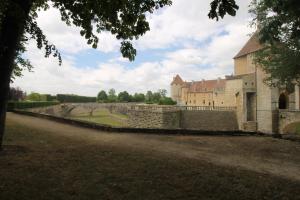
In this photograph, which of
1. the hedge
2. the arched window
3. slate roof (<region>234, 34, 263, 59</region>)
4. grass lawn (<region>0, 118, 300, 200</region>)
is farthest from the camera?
slate roof (<region>234, 34, 263, 59</region>)

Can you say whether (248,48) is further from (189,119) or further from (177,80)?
(177,80)

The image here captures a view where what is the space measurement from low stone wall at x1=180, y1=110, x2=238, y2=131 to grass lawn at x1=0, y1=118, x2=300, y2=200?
1023 inches

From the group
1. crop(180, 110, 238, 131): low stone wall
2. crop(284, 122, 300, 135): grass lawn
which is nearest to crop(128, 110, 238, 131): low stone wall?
crop(180, 110, 238, 131): low stone wall

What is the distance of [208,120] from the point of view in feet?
109

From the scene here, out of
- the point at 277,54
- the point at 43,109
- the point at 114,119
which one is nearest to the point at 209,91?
the point at 114,119

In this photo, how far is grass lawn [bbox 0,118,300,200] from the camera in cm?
445

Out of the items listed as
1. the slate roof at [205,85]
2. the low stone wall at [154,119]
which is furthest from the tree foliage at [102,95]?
the low stone wall at [154,119]

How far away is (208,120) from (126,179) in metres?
29.0

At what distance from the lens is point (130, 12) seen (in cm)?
645

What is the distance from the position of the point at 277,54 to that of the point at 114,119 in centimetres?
3475

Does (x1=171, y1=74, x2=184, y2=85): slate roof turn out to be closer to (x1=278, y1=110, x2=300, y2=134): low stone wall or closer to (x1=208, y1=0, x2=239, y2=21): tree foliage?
(x1=278, y1=110, x2=300, y2=134): low stone wall

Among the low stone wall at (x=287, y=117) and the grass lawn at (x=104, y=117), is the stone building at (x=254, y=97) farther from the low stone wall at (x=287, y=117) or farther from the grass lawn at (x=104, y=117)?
the grass lawn at (x=104, y=117)

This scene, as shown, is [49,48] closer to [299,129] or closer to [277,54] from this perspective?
[277,54]

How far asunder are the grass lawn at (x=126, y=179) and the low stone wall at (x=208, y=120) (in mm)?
25976
